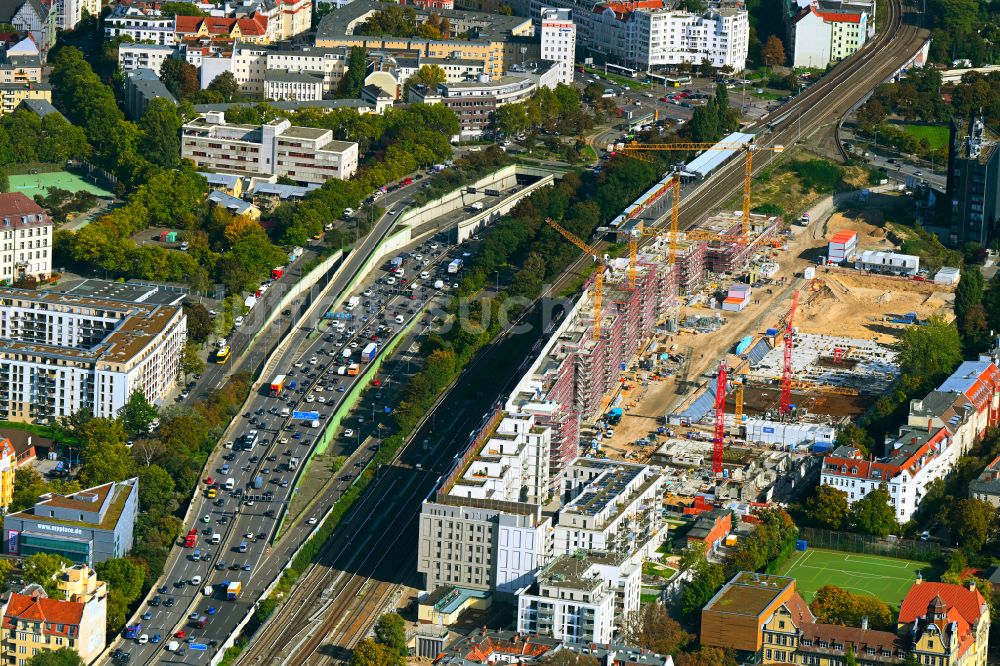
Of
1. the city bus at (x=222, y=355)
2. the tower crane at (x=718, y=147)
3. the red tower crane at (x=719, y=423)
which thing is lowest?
the red tower crane at (x=719, y=423)

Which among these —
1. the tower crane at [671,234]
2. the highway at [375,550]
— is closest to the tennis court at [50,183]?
the highway at [375,550]

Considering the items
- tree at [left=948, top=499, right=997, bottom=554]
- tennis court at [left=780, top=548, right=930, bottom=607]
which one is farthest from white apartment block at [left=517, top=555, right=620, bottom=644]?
tree at [left=948, top=499, right=997, bottom=554]

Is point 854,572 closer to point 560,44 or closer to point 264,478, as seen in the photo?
point 264,478

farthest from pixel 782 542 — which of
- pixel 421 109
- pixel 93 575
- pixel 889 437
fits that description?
pixel 421 109

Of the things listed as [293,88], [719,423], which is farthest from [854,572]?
[293,88]

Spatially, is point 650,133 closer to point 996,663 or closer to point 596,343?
point 596,343

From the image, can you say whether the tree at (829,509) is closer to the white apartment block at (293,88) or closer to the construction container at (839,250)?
the construction container at (839,250)
